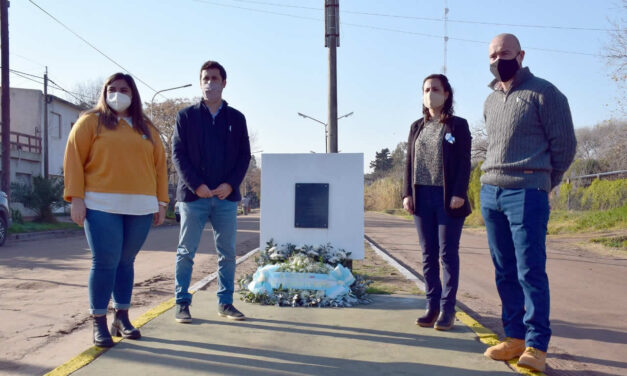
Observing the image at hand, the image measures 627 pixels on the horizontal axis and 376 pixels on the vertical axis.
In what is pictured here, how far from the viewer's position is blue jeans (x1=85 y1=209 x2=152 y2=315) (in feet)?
12.4

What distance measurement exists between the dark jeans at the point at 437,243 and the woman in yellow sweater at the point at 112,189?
2.13 meters

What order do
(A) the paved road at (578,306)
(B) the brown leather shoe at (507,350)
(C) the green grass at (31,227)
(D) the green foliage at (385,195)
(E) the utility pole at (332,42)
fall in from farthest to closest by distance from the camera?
1. (D) the green foliage at (385,195)
2. (C) the green grass at (31,227)
3. (E) the utility pole at (332,42)
4. (A) the paved road at (578,306)
5. (B) the brown leather shoe at (507,350)

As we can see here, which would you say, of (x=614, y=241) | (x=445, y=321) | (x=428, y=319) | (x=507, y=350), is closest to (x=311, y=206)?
(x=428, y=319)

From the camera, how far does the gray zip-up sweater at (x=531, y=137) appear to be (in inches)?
135

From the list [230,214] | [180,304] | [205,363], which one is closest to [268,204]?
[230,214]

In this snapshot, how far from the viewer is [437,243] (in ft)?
14.8

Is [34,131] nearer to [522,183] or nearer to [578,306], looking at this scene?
[578,306]

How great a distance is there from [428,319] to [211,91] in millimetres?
2645

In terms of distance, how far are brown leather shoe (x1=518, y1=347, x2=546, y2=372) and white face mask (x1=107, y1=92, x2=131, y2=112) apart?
10.4 ft

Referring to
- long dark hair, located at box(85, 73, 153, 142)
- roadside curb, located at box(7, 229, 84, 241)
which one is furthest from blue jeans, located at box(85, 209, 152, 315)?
roadside curb, located at box(7, 229, 84, 241)

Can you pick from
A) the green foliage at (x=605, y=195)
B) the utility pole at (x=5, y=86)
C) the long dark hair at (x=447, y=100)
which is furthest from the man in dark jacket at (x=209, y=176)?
the green foliage at (x=605, y=195)

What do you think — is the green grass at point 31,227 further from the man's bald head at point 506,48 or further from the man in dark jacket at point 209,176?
the man's bald head at point 506,48

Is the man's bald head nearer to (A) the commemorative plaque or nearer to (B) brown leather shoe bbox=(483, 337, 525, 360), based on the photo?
(B) brown leather shoe bbox=(483, 337, 525, 360)

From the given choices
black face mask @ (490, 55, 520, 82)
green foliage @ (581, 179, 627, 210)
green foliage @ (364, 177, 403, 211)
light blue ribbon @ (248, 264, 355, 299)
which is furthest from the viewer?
green foliage @ (364, 177, 403, 211)
